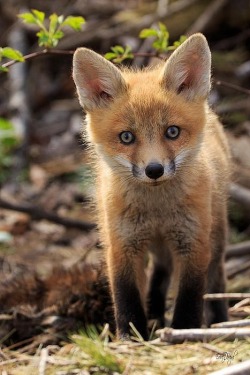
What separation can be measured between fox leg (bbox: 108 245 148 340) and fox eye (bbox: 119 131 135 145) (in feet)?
2.20


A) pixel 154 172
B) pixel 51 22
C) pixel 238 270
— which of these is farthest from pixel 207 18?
pixel 154 172

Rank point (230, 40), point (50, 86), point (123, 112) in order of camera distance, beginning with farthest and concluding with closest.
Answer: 1. point (50, 86)
2. point (230, 40)
3. point (123, 112)

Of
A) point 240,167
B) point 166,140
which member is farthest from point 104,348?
point 240,167

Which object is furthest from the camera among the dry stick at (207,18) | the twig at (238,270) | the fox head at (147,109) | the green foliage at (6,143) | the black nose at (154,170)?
the dry stick at (207,18)

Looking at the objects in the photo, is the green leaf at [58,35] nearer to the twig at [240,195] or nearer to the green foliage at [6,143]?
the twig at [240,195]

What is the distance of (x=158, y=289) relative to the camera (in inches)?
190

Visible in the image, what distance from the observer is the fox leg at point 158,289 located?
474 cm

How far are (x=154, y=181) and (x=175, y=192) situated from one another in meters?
0.44

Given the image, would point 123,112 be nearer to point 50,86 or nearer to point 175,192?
point 175,192

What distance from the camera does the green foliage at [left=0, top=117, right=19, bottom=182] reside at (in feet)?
26.1

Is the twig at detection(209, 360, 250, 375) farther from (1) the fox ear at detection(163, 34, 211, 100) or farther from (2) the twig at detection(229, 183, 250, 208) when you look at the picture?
(2) the twig at detection(229, 183, 250, 208)

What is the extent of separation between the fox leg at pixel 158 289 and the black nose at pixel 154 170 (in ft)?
4.49

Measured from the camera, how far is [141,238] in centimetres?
399

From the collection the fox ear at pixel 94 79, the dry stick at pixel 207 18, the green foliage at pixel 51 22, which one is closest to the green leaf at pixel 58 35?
the green foliage at pixel 51 22
